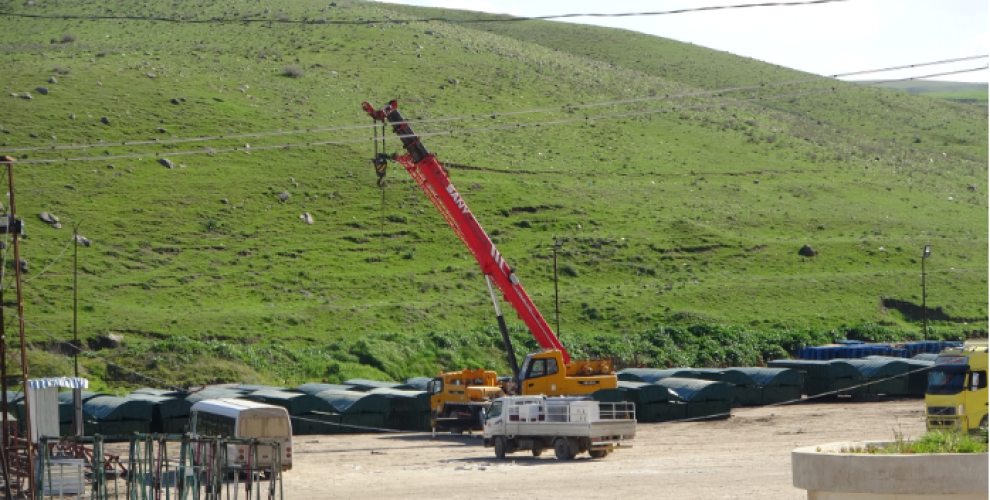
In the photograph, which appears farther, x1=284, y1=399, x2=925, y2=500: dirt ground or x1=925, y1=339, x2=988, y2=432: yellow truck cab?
x1=925, y1=339, x2=988, y2=432: yellow truck cab

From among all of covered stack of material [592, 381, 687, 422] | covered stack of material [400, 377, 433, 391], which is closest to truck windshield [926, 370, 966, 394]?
covered stack of material [592, 381, 687, 422]

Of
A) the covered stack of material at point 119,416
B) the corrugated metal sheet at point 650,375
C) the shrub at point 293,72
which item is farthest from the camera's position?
the shrub at point 293,72

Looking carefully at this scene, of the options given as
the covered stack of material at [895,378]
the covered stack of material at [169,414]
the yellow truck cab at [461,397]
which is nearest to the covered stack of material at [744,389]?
the covered stack of material at [895,378]

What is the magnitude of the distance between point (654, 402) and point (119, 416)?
22746 millimetres

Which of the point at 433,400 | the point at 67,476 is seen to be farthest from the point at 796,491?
the point at 433,400

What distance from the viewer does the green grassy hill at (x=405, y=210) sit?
7425 centimetres

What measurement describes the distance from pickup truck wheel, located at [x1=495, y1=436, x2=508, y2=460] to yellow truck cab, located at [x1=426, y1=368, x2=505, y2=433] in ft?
23.1

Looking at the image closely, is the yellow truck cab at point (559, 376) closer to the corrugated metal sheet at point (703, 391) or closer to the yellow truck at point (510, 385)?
the yellow truck at point (510, 385)

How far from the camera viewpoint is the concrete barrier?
12.0 m

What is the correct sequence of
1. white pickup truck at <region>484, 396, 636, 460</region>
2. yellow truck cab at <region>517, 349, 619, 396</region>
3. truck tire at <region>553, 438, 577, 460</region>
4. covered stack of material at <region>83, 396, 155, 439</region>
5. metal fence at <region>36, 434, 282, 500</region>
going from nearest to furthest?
metal fence at <region>36, 434, 282, 500</region>
white pickup truck at <region>484, 396, 636, 460</region>
truck tire at <region>553, 438, 577, 460</region>
yellow truck cab at <region>517, 349, 619, 396</region>
covered stack of material at <region>83, 396, 155, 439</region>

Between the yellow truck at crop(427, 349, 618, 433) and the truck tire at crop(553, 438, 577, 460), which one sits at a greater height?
the yellow truck at crop(427, 349, 618, 433)

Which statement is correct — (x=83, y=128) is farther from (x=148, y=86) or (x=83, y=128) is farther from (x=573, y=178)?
(x=573, y=178)

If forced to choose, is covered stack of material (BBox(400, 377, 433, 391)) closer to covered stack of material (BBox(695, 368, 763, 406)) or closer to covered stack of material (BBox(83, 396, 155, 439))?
covered stack of material (BBox(83, 396, 155, 439))

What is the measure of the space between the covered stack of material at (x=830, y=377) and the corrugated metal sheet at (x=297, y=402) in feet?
79.0
